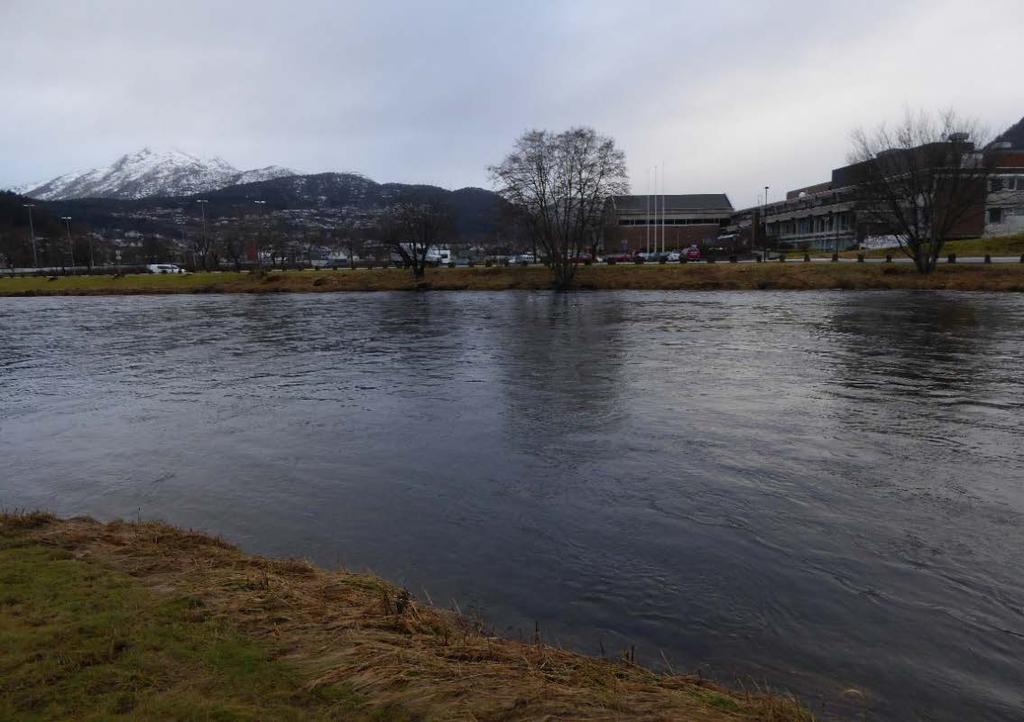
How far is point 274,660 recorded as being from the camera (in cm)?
475

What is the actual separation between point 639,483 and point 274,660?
21.6 feet

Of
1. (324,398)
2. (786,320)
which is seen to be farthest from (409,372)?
(786,320)

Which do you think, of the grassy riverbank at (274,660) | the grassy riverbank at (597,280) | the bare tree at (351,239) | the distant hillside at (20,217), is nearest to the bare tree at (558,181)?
the grassy riverbank at (597,280)

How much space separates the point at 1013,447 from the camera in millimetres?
11578

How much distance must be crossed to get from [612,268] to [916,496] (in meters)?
60.3

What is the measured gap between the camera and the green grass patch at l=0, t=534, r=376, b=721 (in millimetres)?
4062

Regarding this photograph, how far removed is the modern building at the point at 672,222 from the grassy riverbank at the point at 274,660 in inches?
4749

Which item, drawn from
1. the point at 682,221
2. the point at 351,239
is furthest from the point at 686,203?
the point at 351,239

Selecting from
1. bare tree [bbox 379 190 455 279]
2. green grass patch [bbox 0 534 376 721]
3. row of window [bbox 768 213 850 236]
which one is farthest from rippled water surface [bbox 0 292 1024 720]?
row of window [bbox 768 213 850 236]

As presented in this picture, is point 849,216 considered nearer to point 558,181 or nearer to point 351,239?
point 558,181

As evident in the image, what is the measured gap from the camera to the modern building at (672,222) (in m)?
126

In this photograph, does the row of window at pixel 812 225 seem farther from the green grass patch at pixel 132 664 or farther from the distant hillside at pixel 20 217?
the distant hillside at pixel 20 217

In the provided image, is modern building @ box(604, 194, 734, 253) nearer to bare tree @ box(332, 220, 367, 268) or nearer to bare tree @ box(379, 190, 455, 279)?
bare tree @ box(379, 190, 455, 279)

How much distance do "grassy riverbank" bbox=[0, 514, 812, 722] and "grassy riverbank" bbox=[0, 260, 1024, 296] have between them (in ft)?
170
